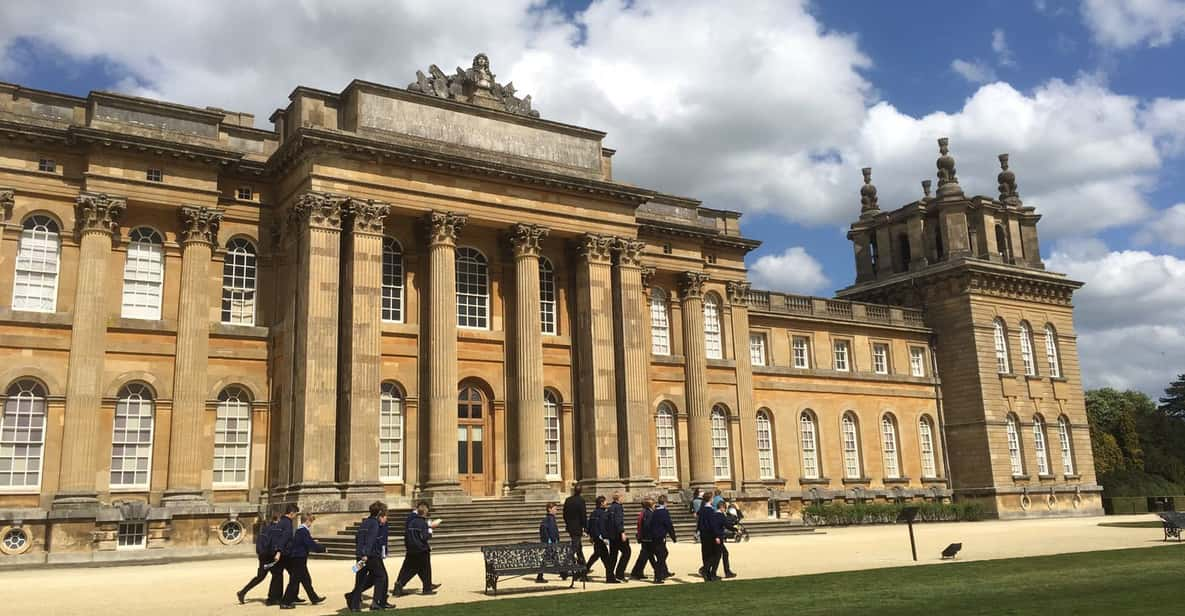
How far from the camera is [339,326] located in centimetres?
2712

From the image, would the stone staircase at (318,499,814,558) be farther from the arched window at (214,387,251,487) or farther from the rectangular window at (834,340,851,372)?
the rectangular window at (834,340,851,372)

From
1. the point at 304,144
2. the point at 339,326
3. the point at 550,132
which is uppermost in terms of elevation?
the point at 550,132

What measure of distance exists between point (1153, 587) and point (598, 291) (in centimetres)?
2002

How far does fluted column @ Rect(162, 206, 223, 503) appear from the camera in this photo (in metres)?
25.3

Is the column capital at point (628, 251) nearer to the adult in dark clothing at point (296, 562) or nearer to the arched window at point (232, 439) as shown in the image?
the arched window at point (232, 439)

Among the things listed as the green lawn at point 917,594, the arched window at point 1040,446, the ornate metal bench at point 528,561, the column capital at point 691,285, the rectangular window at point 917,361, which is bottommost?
the green lawn at point 917,594

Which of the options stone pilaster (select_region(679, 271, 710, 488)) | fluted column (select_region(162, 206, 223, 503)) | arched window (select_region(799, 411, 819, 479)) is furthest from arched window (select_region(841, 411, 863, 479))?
fluted column (select_region(162, 206, 223, 503))

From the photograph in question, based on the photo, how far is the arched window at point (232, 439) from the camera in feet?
86.7

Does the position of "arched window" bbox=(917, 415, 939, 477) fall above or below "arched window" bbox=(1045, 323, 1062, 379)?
below

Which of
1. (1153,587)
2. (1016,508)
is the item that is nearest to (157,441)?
(1153,587)

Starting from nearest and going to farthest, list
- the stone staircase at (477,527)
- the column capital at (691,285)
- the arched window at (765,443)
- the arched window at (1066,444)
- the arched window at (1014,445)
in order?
the stone staircase at (477,527)
the column capital at (691,285)
the arched window at (765,443)
the arched window at (1014,445)
the arched window at (1066,444)

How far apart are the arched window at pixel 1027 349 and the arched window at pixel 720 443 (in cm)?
1742

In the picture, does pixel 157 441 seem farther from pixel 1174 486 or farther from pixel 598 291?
pixel 1174 486

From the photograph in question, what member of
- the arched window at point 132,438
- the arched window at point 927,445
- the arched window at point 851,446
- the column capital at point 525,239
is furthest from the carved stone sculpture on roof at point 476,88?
the arched window at point 927,445
